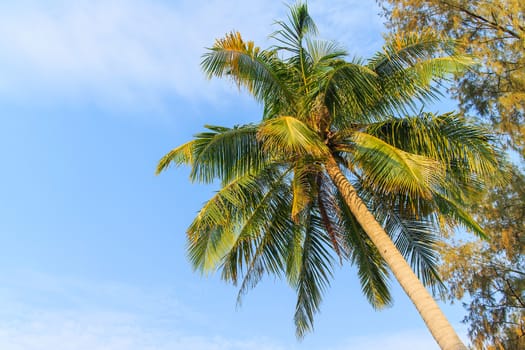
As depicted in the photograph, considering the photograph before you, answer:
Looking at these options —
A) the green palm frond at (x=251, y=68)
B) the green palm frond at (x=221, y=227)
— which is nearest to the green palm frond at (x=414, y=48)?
the green palm frond at (x=251, y=68)

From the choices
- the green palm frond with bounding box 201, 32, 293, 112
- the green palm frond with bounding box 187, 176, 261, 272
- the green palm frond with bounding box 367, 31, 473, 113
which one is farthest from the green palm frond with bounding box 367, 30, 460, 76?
the green palm frond with bounding box 187, 176, 261, 272

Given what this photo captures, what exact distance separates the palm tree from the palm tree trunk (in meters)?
0.02

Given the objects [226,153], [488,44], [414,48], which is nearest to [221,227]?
[226,153]

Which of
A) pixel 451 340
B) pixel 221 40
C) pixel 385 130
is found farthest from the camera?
pixel 385 130

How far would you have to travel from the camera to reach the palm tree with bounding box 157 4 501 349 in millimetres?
9070

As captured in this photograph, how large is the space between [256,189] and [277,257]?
61.3 inches

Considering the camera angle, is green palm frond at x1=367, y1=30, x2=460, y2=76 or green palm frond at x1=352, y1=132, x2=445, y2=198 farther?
green palm frond at x1=367, y1=30, x2=460, y2=76

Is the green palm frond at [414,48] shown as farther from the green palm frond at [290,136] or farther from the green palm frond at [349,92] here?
the green palm frond at [290,136]

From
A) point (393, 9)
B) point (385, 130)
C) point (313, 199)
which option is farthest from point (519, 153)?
point (313, 199)

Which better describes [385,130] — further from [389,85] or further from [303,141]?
[303,141]

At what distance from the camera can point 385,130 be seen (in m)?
10.2

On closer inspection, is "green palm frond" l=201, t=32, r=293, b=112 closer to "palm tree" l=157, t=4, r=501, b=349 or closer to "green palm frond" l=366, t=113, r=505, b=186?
"palm tree" l=157, t=4, r=501, b=349

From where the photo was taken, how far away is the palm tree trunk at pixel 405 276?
7.29m

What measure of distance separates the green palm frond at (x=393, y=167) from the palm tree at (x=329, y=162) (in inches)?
1.0
